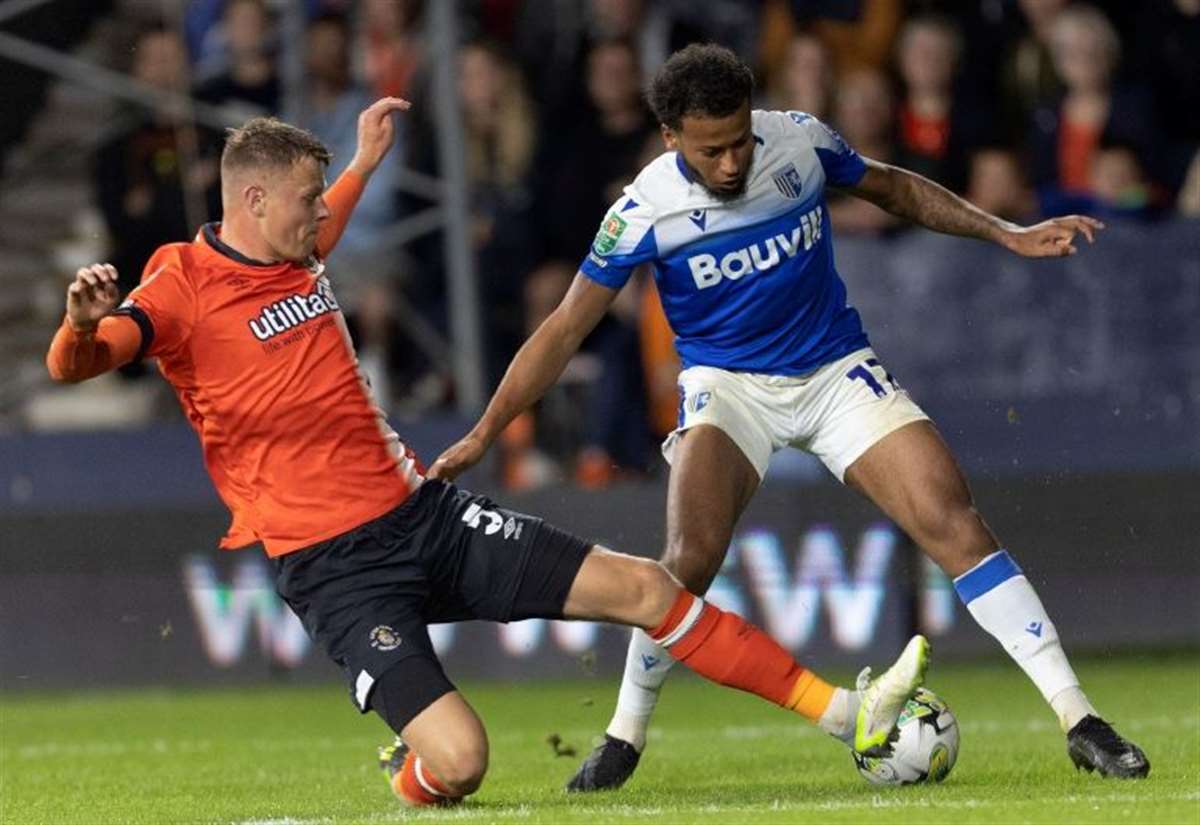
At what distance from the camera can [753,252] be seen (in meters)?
8.62

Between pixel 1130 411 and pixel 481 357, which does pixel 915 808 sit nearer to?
pixel 1130 411

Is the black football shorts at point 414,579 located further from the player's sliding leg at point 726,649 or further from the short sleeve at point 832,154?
the short sleeve at point 832,154

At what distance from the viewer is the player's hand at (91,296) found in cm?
729

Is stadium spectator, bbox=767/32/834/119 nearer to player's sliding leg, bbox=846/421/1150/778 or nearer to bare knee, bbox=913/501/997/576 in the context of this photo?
player's sliding leg, bbox=846/421/1150/778

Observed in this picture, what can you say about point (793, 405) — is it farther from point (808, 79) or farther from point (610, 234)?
point (808, 79)

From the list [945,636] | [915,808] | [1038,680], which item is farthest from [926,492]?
[945,636]

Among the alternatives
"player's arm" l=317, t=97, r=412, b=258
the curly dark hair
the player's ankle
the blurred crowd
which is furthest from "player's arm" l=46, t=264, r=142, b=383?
the blurred crowd

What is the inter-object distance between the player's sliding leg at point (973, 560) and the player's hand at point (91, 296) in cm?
263

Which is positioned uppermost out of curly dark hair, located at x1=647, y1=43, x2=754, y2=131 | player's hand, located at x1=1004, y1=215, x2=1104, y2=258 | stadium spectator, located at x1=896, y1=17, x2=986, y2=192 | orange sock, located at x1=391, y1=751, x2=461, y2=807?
curly dark hair, located at x1=647, y1=43, x2=754, y2=131

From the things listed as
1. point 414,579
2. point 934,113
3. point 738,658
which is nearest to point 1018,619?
point 738,658

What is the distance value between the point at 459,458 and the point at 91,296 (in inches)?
55.9

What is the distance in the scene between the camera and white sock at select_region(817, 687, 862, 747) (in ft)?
26.3

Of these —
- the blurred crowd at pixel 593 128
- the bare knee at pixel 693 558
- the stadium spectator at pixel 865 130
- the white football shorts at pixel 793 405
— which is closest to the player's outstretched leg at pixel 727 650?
the bare knee at pixel 693 558

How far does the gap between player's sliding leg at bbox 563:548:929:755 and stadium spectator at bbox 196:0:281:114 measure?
301 inches
